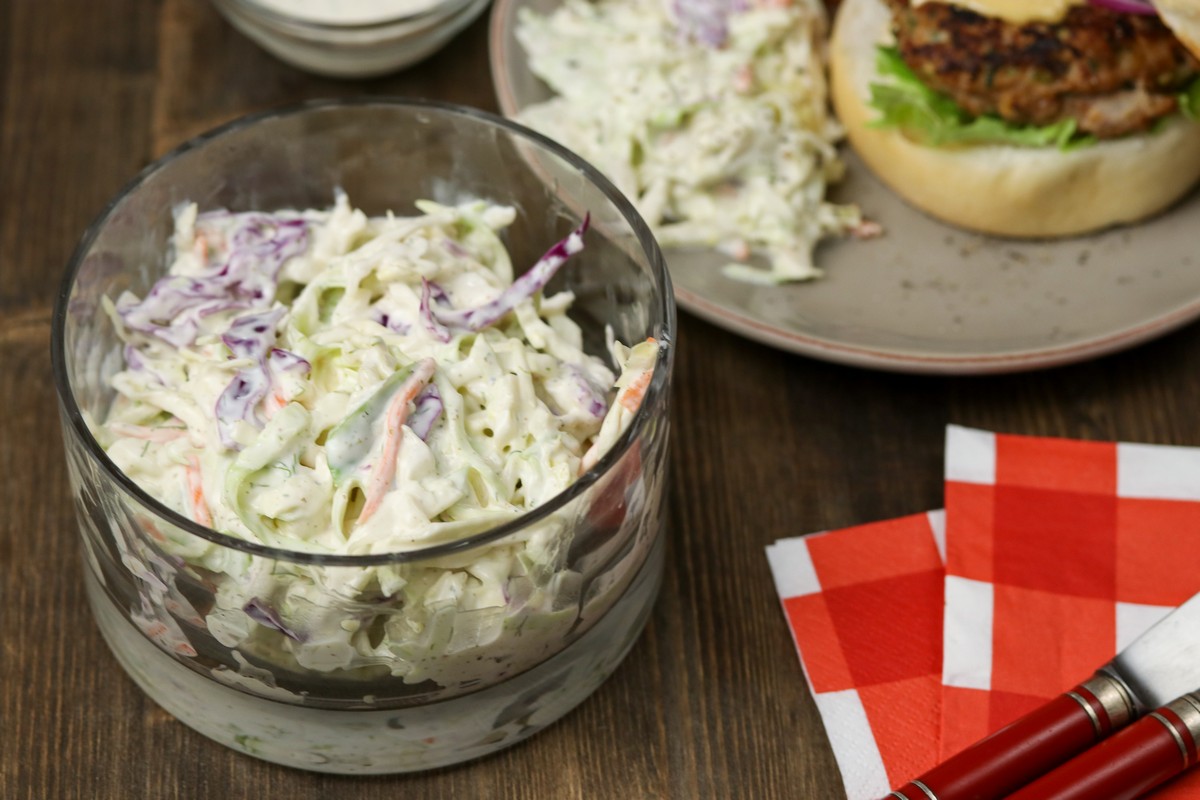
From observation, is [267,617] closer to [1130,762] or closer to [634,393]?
[634,393]

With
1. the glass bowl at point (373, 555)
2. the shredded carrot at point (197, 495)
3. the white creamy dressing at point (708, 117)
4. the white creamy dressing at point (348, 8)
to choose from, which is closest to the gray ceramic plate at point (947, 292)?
the white creamy dressing at point (708, 117)

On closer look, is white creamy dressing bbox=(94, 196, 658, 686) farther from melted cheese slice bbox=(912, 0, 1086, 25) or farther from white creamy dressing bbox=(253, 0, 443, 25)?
melted cheese slice bbox=(912, 0, 1086, 25)

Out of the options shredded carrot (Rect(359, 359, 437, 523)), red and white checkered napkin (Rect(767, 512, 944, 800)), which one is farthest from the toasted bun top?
shredded carrot (Rect(359, 359, 437, 523))

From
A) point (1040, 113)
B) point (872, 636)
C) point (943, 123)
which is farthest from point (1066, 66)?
point (872, 636)

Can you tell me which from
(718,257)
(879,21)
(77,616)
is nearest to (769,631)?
(718,257)

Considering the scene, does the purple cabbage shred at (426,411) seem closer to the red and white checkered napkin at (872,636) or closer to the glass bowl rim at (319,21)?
the red and white checkered napkin at (872,636)
